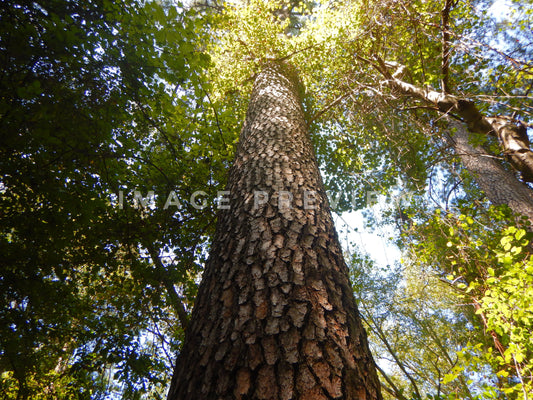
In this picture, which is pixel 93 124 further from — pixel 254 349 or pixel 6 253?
pixel 254 349

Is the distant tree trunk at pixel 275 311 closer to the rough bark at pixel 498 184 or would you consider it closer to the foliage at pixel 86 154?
the foliage at pixel 86 154

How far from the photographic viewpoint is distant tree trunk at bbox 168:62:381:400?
3.21 feet

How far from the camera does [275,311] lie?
1.19 metres

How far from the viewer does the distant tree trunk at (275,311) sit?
978 mm

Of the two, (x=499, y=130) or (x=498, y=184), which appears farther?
(x=498, y=184)

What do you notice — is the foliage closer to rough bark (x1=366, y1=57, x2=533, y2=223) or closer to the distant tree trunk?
the distant tree trunk

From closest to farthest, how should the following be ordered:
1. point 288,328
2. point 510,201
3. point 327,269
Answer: point 288,328, point 327,269, point 510,201

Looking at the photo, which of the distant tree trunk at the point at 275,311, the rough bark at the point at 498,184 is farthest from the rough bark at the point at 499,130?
the distant tree trunk at the point at 275,311

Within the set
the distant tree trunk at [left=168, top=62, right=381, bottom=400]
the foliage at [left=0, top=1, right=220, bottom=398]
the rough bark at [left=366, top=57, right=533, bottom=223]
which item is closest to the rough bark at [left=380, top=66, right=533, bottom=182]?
the rough bark at [left=366, top=57, right=533, bottom=223]

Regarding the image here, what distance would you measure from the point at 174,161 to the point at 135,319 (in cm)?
267

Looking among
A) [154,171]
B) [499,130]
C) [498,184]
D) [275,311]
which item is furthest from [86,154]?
[498,184]

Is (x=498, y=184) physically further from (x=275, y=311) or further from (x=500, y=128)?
(x=275, y=311)

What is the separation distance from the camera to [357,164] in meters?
6.77

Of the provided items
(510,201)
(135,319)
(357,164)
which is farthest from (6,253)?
(510,201)
